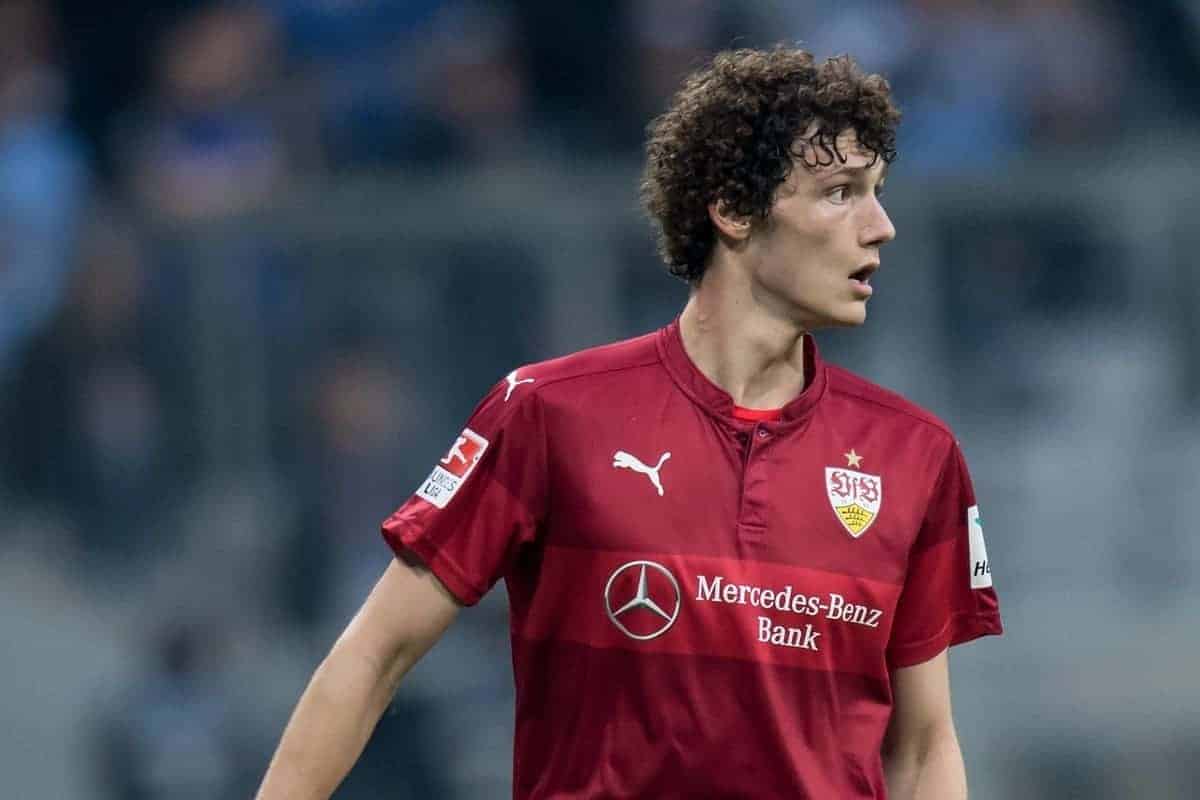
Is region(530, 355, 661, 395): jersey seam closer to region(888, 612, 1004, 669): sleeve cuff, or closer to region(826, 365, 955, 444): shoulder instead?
region(826, 365, 955, 444): shoulder

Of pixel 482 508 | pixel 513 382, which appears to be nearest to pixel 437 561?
pixel 482 508

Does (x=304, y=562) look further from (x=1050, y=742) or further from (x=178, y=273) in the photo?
(x=1050, y=742)

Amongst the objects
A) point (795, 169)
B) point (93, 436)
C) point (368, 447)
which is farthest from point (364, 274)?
point (795, 169)

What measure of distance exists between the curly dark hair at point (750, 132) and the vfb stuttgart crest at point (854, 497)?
512mm

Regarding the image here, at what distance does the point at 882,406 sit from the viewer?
13.7ft

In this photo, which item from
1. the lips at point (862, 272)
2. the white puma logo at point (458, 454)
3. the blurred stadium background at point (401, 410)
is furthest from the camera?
the blurred stadium background at point (401, 410)

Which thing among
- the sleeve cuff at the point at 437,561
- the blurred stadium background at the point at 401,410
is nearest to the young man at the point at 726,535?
the sleeve cuff at the point at 437,561

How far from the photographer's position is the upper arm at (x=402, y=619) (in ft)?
13.0

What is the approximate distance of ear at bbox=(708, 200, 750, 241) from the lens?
164 inches

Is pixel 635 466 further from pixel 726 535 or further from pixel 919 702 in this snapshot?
pixel 919 702

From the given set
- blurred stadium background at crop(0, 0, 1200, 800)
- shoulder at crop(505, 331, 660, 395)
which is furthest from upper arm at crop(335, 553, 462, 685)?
blurred stadium background at crop(0, 0, 1200, 800)

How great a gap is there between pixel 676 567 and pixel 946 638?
2.12 ft

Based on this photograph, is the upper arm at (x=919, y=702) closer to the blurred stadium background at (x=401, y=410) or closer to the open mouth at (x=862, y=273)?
the open mouth at (x=862, y=273)

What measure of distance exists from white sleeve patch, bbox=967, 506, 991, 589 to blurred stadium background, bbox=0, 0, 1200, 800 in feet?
10.7
